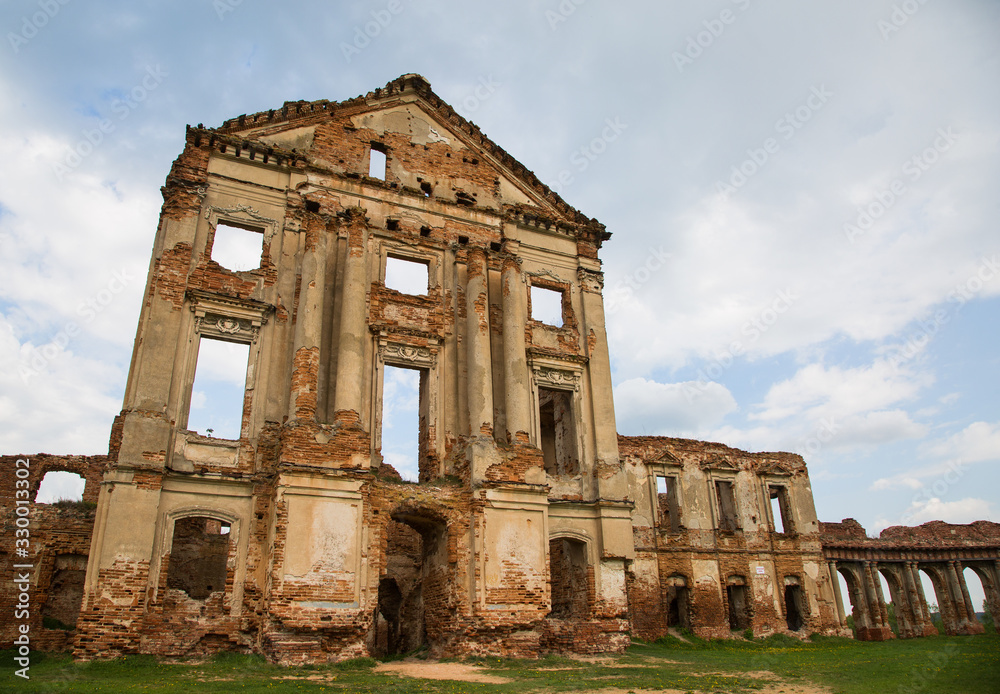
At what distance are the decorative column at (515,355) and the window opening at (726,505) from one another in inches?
449

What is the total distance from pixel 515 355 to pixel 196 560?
8.71 meters

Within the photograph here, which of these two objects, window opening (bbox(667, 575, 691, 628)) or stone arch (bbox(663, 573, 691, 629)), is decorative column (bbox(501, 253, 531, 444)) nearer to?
stone arch (bbox(663, 573, 691, 629))

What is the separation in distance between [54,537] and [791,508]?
22583 millimetres

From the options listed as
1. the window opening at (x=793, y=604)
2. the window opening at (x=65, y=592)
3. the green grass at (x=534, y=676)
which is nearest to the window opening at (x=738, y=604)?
the window opening at (x=793, y=604)

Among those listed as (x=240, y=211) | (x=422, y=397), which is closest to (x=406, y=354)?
(x=422, y=397)

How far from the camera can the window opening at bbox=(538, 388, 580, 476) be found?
1666 cm

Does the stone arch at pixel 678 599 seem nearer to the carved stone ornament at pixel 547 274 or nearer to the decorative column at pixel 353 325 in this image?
the carved stone ornament at pixel 547 274

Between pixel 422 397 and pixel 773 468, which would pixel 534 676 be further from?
pixel 773 468

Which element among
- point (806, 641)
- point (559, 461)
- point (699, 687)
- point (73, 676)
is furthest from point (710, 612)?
point (73, 676)

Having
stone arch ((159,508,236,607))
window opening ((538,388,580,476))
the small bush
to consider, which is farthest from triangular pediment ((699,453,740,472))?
stone arch ((159,508,236,607))

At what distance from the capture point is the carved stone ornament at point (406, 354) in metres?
15.1

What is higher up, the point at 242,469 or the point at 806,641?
the point at 242,469

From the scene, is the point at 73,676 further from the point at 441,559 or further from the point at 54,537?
the point at 441,559

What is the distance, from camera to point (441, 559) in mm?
14000
